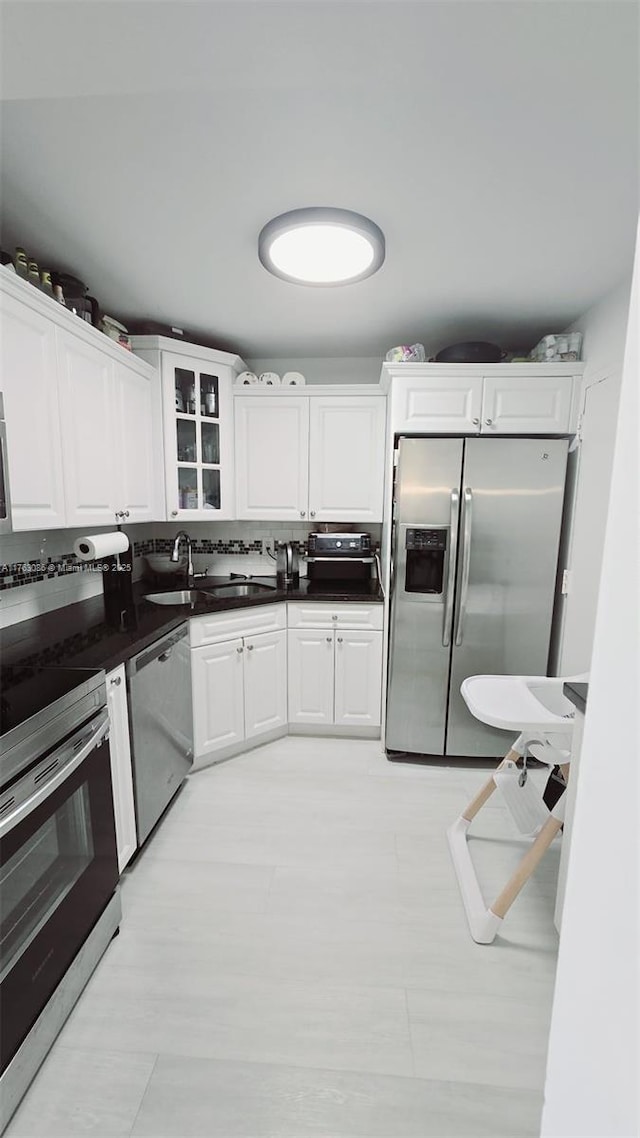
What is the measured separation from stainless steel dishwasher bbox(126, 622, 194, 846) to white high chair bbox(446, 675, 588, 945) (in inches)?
48.5

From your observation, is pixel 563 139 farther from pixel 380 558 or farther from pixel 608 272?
pixel 380 558

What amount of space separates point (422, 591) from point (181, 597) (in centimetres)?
145

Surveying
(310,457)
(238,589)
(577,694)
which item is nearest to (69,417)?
(310,457)

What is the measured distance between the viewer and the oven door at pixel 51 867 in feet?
3.27

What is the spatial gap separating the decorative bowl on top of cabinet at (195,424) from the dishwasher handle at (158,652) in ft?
2.58

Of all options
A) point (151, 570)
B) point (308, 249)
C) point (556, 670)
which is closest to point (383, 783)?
point (556, 670)

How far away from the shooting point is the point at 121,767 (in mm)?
1605

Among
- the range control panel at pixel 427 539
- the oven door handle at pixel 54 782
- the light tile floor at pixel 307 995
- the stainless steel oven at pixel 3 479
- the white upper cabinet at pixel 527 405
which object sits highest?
the white upper cabinet at pixel 527 405

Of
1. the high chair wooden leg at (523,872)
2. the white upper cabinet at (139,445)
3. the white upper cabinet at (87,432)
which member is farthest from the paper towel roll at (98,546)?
the high chair wooden leg at (523,872)

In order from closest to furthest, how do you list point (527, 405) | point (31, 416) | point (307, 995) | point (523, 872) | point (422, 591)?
point (307, 995)
point (523, 872)
point (31, 416)
point (527, 405)
point (422, 591)

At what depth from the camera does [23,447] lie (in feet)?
4.88

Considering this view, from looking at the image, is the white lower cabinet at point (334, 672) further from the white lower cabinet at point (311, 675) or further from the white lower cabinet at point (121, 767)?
the white lower cabinet at point (121, 767)

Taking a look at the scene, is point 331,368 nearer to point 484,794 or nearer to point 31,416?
point 31,416

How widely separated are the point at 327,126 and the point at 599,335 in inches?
61.4
